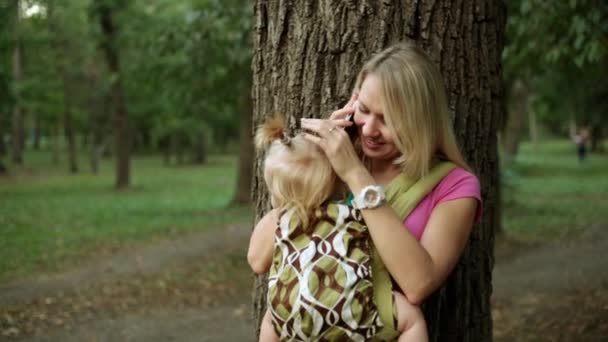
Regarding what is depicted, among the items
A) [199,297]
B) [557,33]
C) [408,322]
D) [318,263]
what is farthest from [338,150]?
[199,297]

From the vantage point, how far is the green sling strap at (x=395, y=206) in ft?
7.91

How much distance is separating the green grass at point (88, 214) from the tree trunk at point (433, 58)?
8526mm

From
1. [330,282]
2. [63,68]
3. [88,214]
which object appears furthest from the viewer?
[63,68]

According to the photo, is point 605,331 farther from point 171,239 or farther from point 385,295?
point 171,239

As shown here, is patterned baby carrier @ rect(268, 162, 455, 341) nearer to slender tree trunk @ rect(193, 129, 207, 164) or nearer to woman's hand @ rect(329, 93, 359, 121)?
woman's hand @ rect(329, 93, 359, 121)

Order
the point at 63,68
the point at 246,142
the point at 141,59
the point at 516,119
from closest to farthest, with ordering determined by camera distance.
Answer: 1. the point at 141,59
2. the point at 246,142
3. the point at 516,119
4. the point at 63,68

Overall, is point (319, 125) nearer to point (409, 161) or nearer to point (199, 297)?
point (409, 161)

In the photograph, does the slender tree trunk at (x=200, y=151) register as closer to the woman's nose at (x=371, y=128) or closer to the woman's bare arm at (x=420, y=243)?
the woman's nose at (x=371, y=128)

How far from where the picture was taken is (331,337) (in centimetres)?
238

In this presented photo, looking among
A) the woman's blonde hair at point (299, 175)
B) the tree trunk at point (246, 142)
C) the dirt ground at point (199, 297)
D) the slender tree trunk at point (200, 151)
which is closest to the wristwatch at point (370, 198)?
the woman's blonde hair at point (299, 175)

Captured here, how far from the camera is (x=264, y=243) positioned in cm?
258

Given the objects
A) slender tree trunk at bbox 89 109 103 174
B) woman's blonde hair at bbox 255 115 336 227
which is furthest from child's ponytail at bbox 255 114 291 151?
slender tree trunk at bbox 89 109 103 174

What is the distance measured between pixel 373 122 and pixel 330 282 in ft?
2.02

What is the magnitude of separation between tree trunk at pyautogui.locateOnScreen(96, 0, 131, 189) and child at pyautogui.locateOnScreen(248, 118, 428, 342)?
2177 cm
